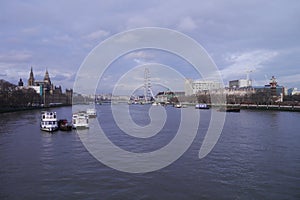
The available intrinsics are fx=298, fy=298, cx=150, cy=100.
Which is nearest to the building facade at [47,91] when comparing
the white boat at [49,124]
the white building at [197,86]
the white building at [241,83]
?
the white building at [197,86]

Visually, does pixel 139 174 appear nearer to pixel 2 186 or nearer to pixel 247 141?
pixel 2 186

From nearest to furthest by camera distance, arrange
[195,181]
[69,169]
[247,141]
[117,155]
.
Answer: [195,181], [69,169], [117,155], [247,141]

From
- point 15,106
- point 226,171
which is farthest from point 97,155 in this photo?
point 15,106

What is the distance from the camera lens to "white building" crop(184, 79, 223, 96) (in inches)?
3999

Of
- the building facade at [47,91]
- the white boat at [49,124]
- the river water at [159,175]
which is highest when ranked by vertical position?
the building facade at [47,91]

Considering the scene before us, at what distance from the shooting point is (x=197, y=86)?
356 ft

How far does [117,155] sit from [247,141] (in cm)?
693

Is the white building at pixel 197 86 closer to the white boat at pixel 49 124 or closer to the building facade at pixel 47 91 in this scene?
the building facade at pixel 47 91

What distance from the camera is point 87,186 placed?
7.40m

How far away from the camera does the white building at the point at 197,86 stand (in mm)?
101562

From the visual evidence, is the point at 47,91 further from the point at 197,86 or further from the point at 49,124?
the point at 49,124

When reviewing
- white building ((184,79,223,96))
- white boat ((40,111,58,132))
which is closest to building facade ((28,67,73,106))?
white building ((184,79,223,96))

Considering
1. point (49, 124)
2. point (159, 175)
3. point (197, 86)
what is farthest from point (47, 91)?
point (159, 175)

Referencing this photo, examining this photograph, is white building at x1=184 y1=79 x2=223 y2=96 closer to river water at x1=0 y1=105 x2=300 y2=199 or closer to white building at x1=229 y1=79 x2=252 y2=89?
white building at x1=229 y1=79 x2=252 y2=89
